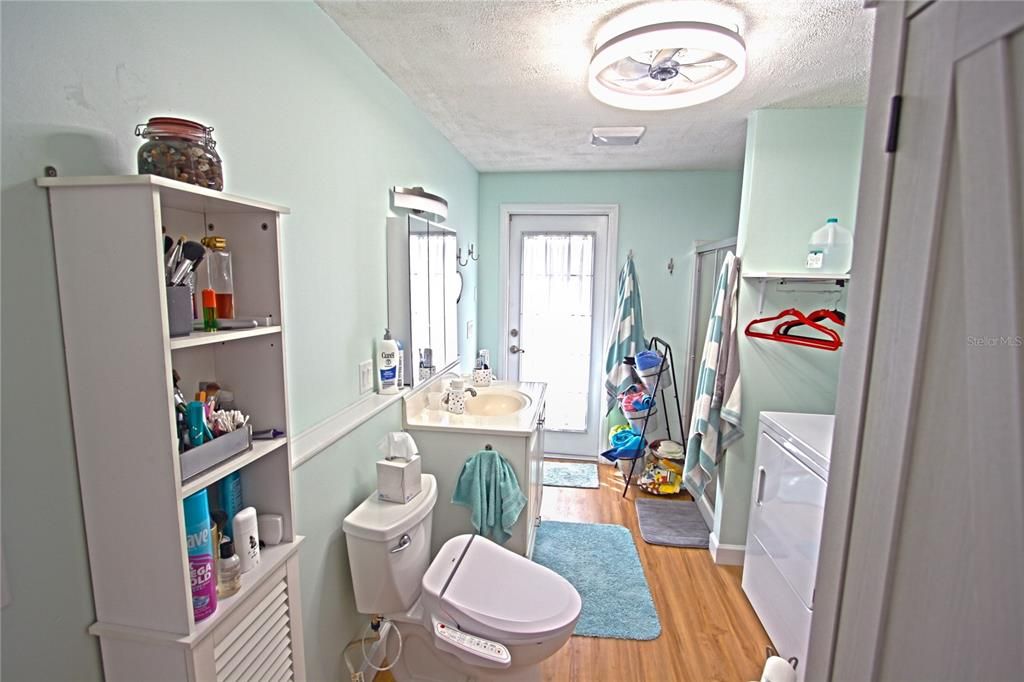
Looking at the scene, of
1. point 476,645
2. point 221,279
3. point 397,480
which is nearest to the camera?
point 221,279

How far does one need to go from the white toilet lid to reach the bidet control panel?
1.3 inches

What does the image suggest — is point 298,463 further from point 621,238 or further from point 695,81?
point 621,238

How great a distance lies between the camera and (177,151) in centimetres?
80

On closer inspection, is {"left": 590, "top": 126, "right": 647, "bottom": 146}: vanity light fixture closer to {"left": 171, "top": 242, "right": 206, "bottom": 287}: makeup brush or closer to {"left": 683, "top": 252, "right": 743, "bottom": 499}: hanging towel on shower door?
{"left": 683, "top": 252, "right": 743, "bottom": 499}: hanging towel on shower door

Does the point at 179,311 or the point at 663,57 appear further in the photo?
the point at 663,57

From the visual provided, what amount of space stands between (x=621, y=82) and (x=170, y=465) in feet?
6.16

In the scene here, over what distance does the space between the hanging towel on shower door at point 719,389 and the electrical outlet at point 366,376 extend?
5.66 feet

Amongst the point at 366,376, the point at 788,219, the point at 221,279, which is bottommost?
the point at 366,376

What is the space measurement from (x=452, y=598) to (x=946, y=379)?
1.46 m

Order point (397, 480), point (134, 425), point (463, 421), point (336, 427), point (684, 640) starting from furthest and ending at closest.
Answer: point (463, 421)
point (684, 640)
point (397, 480)
point (336, 427)
point (134, 425)

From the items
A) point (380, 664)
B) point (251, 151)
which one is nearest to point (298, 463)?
point (251, 151)

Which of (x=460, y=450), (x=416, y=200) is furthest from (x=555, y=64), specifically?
(x=460, y=450)

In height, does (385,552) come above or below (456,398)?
below

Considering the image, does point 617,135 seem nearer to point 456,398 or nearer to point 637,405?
point 456,398
